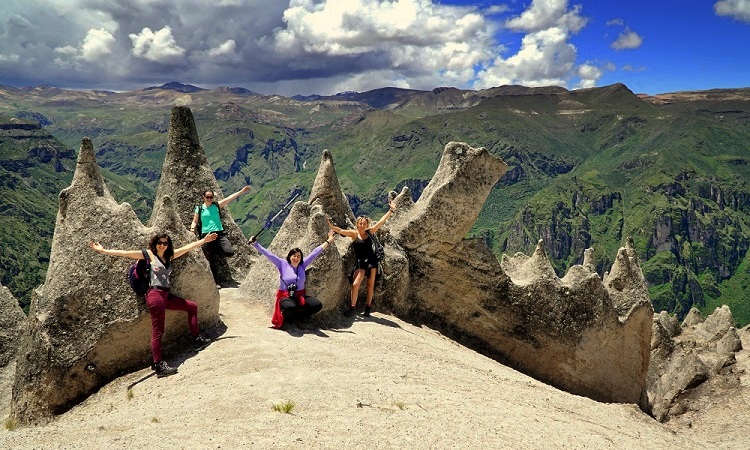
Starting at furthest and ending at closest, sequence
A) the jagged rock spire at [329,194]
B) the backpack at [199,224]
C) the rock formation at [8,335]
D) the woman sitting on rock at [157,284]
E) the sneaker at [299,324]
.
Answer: the jagged rock spire at [329,194], the backpack at [199,224], the sneaker at [299,324], the rock formation at [8,335], the woman sitting on rock at [157,284]

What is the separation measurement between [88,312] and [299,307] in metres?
5.43

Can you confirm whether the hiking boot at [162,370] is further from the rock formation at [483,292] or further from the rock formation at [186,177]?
the rock formation at [483,292]

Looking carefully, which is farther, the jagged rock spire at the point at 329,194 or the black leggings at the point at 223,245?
the jagged rock spire at the point at 329,194

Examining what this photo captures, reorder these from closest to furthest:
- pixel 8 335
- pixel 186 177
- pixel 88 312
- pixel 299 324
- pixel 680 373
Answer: pixel 88 312, pixel 299 324, pixel 8 335, pixel 186 177, pixel 680 373

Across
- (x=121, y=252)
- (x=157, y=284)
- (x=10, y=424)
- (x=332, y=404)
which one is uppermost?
(x=121, y=252)

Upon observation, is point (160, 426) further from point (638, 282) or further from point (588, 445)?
point (638, 282)

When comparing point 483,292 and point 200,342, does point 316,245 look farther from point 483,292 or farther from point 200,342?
point 483,292

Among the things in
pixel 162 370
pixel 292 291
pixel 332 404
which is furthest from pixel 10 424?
pixel 332 404

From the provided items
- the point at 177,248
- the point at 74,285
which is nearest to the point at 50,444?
the point at 74,285

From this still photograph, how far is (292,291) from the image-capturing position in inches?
605

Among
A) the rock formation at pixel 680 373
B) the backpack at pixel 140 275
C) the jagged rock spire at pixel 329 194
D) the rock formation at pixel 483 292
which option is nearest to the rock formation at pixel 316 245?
the jagged rock spire at pixel 329 194

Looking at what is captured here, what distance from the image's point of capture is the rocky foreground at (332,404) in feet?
33.0

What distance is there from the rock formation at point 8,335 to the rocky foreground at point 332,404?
4.16 metres

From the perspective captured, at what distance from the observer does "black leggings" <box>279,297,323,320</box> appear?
15.2 metres
